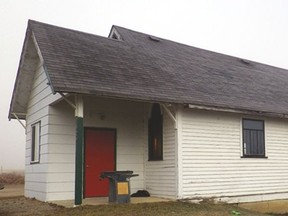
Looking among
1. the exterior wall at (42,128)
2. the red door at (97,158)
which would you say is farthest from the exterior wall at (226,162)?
the exterior wall at (42,128)

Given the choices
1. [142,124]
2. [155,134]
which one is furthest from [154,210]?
[142,124]

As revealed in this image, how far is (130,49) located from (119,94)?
5.02m

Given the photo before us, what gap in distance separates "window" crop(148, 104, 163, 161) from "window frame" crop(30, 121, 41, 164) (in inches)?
155

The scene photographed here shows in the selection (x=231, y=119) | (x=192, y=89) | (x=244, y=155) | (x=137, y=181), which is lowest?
(x=137, y=181)

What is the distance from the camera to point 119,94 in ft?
37.1

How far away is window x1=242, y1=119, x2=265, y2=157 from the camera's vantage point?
15.0 m

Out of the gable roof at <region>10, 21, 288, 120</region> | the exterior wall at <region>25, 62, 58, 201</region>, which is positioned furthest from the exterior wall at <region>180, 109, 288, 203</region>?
the exterior wall at <region>25, 62, 58, 201</region>

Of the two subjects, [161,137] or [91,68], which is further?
[161,137]

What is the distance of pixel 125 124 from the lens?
1445 centimetres

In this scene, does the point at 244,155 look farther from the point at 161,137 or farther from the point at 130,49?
the point at 130,49

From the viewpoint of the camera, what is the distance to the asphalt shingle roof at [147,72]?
11617 mm

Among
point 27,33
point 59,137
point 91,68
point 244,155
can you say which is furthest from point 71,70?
point 244,155

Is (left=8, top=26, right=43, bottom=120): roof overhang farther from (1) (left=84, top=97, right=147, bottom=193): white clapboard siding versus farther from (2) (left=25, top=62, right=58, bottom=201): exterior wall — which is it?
(1) (left=84, top=97, right=147, bottom=193): white clapboard siding

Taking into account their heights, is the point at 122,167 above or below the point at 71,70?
below
